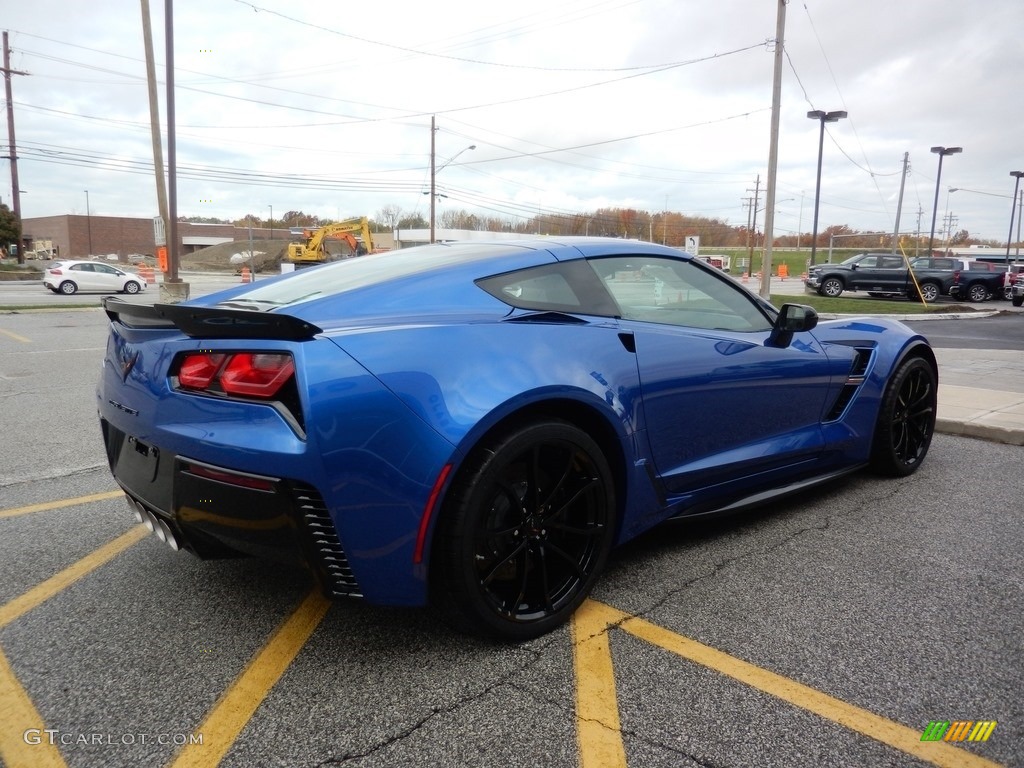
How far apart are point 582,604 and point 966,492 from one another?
2746mm

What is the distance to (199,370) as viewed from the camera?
7.16ft

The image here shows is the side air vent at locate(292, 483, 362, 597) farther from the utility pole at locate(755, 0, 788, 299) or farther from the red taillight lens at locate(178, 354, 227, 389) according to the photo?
the utility pole at locate(755, 0, 788, 299)

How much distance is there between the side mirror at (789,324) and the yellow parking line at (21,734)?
3144 mm

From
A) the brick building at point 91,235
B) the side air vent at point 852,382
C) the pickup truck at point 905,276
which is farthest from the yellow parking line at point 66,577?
the brick building at point 91,235

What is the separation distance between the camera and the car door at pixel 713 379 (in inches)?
113

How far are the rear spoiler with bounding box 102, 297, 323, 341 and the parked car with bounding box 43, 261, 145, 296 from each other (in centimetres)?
3028

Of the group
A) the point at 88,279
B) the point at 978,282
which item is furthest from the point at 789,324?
the point at 88,279

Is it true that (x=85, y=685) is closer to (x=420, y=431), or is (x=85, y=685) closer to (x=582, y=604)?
(x=420, y=431)

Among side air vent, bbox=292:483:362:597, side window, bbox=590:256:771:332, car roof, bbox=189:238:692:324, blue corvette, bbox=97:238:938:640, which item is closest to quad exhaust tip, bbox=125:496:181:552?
blue corvette, bbox=97:238:938:640

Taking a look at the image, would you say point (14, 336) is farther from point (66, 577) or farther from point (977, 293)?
point (977, 293)

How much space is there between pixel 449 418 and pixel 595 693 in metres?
0.94

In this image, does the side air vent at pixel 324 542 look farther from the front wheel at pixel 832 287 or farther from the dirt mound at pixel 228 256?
the dirt mound at pixel 228 256

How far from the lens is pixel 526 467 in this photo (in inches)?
95.3

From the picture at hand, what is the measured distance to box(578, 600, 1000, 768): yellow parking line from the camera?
75.7 inches
